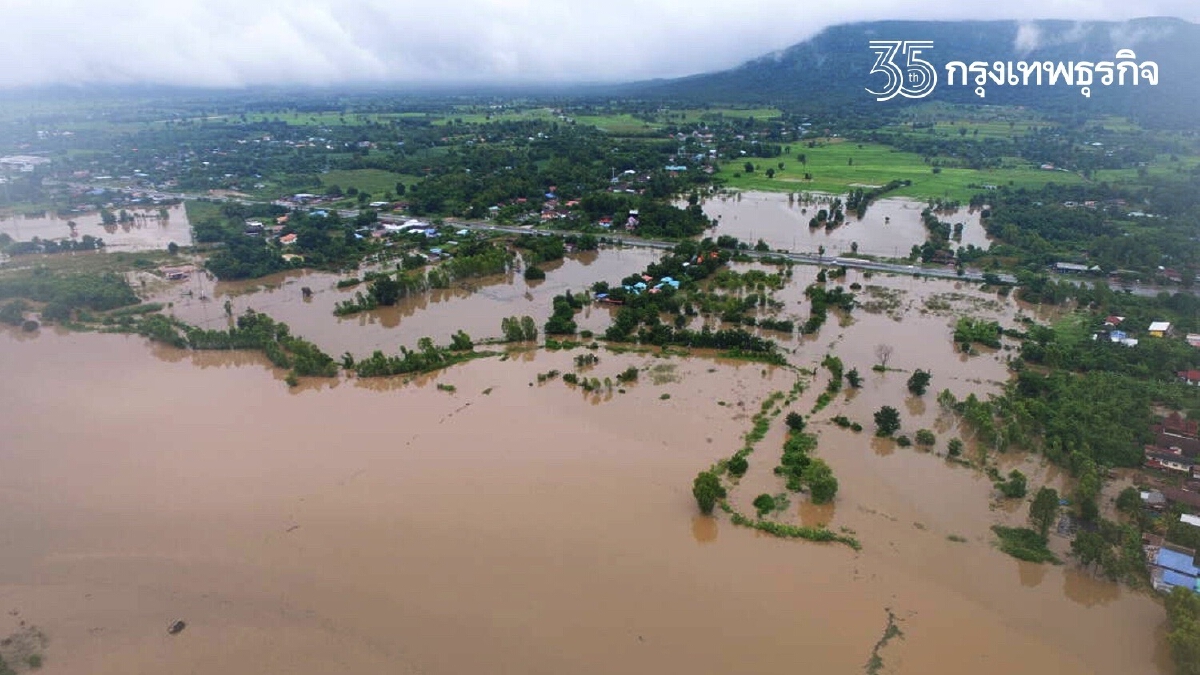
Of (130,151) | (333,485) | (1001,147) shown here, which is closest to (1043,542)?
(333,485)

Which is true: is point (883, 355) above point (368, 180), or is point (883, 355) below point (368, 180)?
below

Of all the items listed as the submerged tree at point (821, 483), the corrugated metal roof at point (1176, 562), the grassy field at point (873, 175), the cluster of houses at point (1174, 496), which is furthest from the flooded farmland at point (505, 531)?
the grassy field at point (873, 175)

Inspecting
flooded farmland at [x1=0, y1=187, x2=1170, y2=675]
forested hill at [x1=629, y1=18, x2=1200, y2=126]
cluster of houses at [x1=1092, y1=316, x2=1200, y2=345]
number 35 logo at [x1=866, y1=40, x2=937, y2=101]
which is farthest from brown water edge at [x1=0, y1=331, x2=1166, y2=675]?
number 35 logo at [x1=866, y1=40, x2=937, y2=101]

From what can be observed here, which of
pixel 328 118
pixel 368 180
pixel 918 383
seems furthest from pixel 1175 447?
pixel 328 118

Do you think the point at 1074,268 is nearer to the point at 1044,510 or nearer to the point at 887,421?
the point at 887,421

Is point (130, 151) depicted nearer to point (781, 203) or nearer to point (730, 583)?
point (781, 203)

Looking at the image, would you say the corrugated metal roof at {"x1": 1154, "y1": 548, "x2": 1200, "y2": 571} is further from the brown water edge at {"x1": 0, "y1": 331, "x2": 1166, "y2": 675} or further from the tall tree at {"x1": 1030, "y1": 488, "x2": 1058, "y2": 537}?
the tall tree at {"x1": 1030, "y1": 488, "x2": 1058, "y2": 537}
